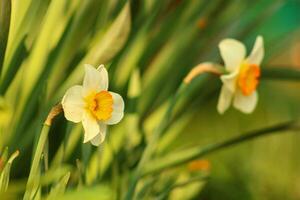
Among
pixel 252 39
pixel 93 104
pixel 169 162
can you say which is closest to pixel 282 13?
pixel 252 39

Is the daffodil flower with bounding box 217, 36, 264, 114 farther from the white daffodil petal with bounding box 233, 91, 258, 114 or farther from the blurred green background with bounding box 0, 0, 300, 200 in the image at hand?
the blurred green background with bounding box 0, 0, 300, 200

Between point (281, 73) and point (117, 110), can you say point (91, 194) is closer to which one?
point (117, 110)

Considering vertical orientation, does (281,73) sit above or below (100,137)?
below

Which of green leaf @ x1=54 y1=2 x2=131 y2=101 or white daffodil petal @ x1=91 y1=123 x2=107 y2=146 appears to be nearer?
white daffodil petal @ x1=91 y1=123 x2=107 y2=146

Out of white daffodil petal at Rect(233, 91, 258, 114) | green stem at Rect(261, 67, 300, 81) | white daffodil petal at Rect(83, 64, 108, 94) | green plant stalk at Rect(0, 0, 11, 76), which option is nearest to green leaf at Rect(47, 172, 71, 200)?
white daffodil petal at Rect(83, 64, 108, 94)

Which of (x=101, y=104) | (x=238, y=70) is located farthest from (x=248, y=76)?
(x=101, y=104)

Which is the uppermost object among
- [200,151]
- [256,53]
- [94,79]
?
[94,79]
